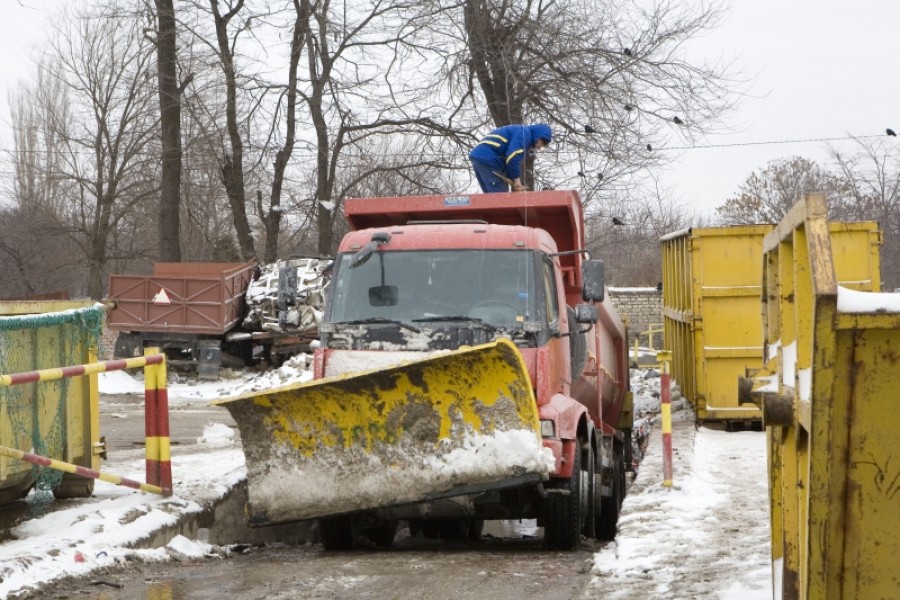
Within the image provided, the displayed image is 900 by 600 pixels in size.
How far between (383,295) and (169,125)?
22.1 metres

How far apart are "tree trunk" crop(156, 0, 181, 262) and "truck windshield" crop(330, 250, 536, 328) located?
20.7 m

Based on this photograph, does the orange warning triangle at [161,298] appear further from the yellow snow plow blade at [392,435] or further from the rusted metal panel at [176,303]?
the yellow snow plow blade at [392,435]

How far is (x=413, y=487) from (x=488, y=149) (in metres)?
4.67

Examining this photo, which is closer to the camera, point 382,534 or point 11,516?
point 11,516

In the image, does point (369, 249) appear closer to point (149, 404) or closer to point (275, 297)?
point (149, 404)

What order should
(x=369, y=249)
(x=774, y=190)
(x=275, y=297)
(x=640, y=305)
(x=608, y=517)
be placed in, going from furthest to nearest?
1. (x=774, y=190)
2. (x=640, y=305)
3. (x=275, y=297)
4. (x=608, y=517)
5. (x=369, y=249)

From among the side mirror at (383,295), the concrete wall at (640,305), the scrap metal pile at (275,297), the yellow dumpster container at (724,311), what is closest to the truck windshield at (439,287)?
the side mirror at (383,295)

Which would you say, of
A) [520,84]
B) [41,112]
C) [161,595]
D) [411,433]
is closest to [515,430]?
Answer: [411,433]

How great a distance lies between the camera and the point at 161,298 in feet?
79.7

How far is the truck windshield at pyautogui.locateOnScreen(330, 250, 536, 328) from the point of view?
7695mm

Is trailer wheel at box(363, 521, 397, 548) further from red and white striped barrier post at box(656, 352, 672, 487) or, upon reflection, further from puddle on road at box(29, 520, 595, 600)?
red and white striped barrier post at box(656, 352, 672, 487)

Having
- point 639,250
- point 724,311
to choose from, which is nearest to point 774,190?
point 639,250

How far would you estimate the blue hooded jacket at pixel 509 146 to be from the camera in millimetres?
10375

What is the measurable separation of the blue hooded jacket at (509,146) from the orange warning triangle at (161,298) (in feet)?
49.5
